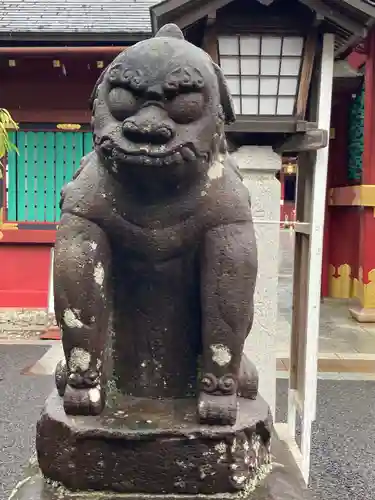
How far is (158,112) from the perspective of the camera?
3.94 ft

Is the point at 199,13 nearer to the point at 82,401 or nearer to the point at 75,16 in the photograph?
the point at 82,401

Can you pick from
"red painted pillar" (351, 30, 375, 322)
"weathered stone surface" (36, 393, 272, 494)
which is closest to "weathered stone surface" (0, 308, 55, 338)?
"red painted pillar" (351, 30, 375, 322)

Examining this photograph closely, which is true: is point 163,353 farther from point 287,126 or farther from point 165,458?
point 287,126

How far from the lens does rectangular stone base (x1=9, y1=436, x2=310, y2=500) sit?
1299 mm

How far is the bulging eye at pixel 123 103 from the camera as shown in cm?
122

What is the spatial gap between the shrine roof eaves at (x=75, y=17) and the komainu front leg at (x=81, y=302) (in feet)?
15.8

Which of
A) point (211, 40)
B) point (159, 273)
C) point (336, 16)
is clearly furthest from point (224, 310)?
point (336, 16)

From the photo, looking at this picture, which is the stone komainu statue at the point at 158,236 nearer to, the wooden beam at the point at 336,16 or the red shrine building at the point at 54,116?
the wooden beam at the point at 336,16

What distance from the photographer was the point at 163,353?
1.46 metres

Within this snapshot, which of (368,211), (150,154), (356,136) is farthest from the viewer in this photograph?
(356,136)

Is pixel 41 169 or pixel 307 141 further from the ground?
pixel 41 169

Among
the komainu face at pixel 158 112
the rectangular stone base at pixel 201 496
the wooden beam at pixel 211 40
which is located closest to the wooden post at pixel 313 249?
the wooden beam at pixel 211 40

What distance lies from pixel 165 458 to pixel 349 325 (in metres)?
5.79

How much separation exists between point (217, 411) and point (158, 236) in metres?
0.40
